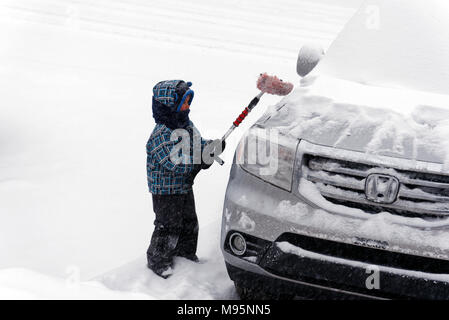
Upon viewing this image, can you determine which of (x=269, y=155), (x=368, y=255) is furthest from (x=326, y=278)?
(x=269, y=155)

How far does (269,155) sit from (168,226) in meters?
0.98

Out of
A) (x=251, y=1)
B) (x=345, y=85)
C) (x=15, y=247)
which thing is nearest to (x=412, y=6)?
(x=345, y=85)

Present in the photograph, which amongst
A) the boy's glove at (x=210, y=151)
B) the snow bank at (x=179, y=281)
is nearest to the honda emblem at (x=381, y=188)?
the boy's glove at (x=210, y=151)

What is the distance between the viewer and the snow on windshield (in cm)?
346

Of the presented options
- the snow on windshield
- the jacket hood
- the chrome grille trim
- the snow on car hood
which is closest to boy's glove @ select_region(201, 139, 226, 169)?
the jacket hood

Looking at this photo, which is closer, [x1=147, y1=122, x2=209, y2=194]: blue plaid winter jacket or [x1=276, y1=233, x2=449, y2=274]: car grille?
[x1=276, y1=233, x2=449, y2=274]: car grille

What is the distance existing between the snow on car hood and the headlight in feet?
0.23

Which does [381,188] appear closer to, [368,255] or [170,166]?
[368,255]

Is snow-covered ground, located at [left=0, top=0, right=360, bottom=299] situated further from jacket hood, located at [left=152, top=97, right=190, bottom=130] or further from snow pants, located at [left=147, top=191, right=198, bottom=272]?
jacket hood, located at [left=152, top=97, right=190, bottom=130]

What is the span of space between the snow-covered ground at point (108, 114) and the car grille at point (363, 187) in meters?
1.09

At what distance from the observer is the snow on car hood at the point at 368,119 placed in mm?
2465

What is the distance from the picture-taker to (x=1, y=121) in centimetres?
610

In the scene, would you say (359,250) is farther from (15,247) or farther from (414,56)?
(15,247)

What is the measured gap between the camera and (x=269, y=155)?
2.61 meters
